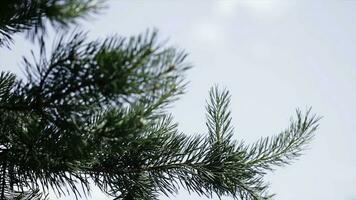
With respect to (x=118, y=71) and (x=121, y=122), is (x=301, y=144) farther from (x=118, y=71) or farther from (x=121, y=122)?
(x=118, y=71)

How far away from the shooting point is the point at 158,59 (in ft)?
4.40

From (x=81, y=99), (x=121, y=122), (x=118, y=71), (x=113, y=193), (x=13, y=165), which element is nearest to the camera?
(x=118, y=71)

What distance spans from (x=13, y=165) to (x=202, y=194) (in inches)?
47.1

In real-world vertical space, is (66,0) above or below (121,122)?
above

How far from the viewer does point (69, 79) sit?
1412 millimetres

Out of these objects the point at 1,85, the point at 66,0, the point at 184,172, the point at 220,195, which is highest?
the point at 1,85

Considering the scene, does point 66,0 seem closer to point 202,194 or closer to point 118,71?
point 118,71

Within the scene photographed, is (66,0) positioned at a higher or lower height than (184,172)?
higher

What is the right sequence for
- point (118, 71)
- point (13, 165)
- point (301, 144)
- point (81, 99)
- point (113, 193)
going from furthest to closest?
point (301, 144) < point (113, 193) < point (13, 165) < point (81, 99) < point (118, 71)

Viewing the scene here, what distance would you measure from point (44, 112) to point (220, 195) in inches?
56.8

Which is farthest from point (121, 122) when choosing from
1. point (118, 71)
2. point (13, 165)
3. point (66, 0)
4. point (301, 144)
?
point (301, 144)

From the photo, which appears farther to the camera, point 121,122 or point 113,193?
point 113,193

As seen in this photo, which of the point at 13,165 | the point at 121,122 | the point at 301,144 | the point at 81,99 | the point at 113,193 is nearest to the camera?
the point at 81,99

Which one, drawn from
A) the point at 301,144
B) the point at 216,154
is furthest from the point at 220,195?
the point at 301,144
